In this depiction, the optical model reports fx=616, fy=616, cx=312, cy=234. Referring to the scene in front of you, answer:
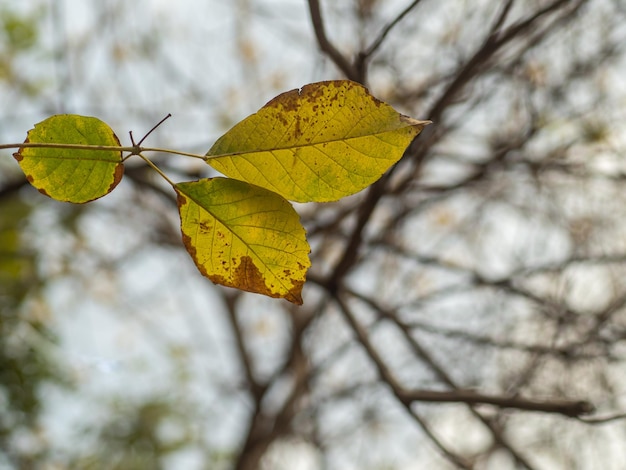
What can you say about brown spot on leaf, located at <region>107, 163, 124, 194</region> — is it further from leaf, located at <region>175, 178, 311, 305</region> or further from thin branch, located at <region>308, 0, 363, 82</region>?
thin branch, located at <region>308, 0, 363, 82</region>

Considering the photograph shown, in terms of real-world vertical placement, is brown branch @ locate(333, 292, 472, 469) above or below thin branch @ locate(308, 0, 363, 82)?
below

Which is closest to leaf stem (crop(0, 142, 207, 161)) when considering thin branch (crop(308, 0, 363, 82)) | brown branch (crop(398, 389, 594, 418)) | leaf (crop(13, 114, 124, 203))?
leaf (crop(13, 114, 124, 203))

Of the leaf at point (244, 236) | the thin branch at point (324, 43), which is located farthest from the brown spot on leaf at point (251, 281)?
the thin branch at point (324, 43)

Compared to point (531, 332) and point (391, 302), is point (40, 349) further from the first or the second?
point (531, 332)

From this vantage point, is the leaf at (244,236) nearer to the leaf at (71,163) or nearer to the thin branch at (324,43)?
the leaf at (71,163)

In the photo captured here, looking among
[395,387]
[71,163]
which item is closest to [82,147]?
[71,163]

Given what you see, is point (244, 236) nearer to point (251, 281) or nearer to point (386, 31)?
point (251, 281)
